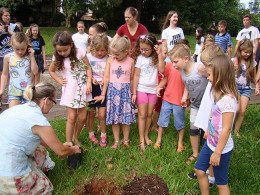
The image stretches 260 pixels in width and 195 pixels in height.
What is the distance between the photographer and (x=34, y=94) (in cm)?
251

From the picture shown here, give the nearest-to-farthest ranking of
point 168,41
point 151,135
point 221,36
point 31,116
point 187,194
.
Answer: point 31,116, point 187,194, point 151,135, point 168,41, point 221,36

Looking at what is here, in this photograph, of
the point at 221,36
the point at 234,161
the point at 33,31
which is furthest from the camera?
the point at 221,36

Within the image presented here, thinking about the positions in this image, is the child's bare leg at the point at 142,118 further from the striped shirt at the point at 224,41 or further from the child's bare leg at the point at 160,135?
the striped shirt at the point at 224,41

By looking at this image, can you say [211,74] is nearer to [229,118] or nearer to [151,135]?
[229,118]

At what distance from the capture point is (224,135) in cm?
225

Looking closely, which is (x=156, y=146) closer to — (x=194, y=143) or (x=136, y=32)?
(x=194, y=143)

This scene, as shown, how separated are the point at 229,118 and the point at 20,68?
10.0 ft

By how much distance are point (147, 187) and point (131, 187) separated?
207mm

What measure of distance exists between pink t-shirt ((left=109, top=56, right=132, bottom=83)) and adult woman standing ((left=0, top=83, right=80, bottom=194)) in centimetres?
134

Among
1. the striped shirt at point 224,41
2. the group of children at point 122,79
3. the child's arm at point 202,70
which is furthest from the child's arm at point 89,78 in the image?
the striped shirt at point 224,41

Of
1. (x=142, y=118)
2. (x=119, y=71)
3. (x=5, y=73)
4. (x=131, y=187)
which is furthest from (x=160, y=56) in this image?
(x=5, y=73)

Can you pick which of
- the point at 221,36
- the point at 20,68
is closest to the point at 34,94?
the point at 20,68

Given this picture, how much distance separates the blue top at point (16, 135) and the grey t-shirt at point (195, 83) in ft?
6.31

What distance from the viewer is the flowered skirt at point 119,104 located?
12.4 feet
